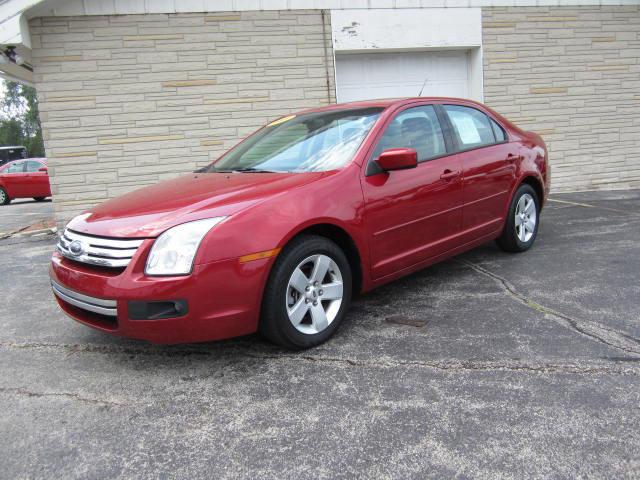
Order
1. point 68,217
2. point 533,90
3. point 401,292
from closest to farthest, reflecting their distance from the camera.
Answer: point 401,292 → point 68,217 → point 533,90

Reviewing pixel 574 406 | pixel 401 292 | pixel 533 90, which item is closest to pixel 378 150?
pixel 401 292

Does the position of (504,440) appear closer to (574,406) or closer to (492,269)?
(574,406)

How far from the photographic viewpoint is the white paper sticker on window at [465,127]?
4.20 m

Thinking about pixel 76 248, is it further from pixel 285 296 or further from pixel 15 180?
pixel 15 180

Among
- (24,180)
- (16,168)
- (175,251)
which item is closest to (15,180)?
(24,180)

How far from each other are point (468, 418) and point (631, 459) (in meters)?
0.62

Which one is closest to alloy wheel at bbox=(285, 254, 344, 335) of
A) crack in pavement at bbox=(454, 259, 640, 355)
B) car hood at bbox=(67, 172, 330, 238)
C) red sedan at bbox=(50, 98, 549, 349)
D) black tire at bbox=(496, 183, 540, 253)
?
red sedan at bbox=(50, 98, 549, 349)

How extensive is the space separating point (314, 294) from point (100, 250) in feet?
3.96

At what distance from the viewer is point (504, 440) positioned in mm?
2094

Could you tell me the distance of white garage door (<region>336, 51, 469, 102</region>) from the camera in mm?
8109

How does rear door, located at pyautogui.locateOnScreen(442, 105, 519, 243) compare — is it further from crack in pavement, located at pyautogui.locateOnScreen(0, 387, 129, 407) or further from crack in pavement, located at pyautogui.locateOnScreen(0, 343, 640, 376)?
crack in pavement, located at pyautogui.locateOnScreen(0, 387, 129, 407)

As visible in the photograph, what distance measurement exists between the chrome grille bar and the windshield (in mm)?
1379

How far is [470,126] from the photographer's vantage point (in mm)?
4363

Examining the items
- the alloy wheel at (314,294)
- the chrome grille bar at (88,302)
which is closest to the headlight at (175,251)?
the chrome grille bar at (88,302)
